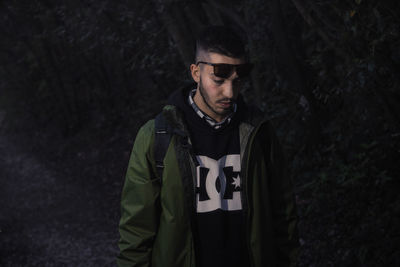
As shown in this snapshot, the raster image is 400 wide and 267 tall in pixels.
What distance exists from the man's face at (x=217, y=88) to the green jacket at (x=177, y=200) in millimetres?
182

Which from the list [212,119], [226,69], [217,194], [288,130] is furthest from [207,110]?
[288,130]

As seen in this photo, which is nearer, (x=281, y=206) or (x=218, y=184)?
(x=218, y=184)


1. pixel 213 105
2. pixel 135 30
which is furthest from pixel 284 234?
pixel 135 30

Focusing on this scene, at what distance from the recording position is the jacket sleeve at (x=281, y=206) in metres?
2.82

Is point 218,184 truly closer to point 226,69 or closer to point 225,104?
point 225,104

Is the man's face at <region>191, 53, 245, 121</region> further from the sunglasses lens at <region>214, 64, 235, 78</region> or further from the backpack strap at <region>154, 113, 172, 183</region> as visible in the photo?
the backpack strap at <region>154, 113, 172, 183</region>

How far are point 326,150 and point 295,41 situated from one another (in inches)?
91.1

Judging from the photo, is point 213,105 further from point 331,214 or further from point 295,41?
point 295,41

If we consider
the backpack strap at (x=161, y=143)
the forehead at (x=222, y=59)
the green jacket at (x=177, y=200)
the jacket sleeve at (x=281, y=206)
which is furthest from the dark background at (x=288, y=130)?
the backpack strap at (x=161, y=143)

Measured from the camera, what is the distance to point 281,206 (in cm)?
285

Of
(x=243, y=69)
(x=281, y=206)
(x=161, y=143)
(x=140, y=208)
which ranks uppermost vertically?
(x=243, y=69)

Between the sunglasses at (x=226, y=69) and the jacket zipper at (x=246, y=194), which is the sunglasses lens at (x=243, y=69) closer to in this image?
the sunglasses at (x=226, y=69)

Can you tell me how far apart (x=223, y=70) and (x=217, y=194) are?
0.78 m

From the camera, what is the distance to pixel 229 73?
2639mm
